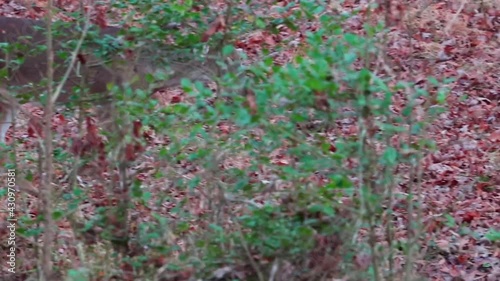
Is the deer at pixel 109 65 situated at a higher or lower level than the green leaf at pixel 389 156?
lower

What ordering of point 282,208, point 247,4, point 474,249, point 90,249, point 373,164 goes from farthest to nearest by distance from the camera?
point 474,249, point 247,4, point 90,249, point 282,208, point 373,164

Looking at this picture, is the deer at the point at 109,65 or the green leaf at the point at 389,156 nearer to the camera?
the green leaf at the point at 389,156

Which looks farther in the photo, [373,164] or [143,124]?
[143,124]

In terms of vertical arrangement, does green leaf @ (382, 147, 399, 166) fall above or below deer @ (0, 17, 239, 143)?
above

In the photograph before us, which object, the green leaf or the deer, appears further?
the deer

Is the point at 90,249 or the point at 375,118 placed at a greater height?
the point at 375,118

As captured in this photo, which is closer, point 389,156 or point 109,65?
point 389,156

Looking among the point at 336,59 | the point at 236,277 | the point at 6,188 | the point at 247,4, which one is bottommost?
the point at 6,188

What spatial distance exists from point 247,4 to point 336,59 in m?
1.35

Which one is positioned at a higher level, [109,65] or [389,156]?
[389,156]

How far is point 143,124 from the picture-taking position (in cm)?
405

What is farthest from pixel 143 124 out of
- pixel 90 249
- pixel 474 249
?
pixel 474 249

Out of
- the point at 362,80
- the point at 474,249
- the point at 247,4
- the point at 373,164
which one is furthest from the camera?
the point at 474,249

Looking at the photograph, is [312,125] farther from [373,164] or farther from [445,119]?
[445,119]
